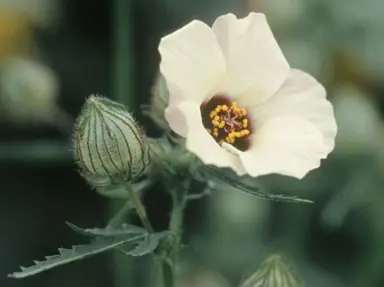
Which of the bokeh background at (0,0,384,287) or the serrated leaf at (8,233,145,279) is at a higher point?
the serrated leaf at (8,233,145,279)

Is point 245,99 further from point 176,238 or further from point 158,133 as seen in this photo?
point 158,133

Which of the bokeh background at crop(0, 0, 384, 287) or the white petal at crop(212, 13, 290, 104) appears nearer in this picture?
the white petal at crop(212, 13, 290, 104)

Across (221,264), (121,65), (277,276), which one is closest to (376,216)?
(221,264)

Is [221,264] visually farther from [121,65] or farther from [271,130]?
[271,130]

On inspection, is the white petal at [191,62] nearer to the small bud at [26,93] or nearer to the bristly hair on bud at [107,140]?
the bristly hair on bud at [107,140]

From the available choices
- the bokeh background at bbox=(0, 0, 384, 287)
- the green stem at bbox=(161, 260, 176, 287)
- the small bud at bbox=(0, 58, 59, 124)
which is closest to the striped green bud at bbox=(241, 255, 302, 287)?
the green stem at bbox=(161, 260, 176, 287)

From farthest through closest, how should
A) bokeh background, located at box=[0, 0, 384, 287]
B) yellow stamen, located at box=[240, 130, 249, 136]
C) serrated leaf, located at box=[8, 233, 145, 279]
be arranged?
bokeh background, located at box=[0, 0, 384, 287] < yellow stamen, located at box=[240, 130, 249, 136] < serrated leaf, located at box=[8, 233, 145, 279]

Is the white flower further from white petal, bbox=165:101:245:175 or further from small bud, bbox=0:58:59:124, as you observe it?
small bud, bbox=0:58:59:124
